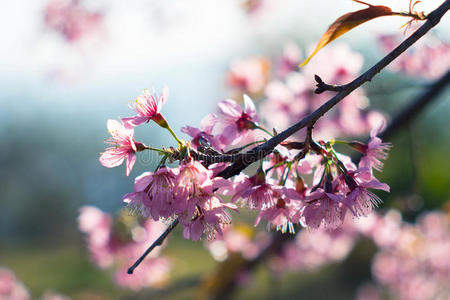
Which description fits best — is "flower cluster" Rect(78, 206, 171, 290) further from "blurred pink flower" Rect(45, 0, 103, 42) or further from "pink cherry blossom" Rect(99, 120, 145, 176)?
"blurred pink flower" Rect(45, 0, 103, 42)

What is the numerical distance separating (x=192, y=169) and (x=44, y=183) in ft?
38.1

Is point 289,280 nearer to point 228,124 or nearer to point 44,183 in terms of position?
point 228,124

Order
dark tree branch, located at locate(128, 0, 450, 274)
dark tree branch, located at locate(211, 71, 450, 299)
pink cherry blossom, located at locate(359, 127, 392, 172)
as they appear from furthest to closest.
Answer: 1. dark tree branch, located at locate(211, 71, 450, 299)
2. pink cherry blossom, located at locate(359, 127, 392, 172)
3. dark tree branch, located at locate(128, 0, 450, 274)

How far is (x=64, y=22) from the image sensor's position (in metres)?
3.55

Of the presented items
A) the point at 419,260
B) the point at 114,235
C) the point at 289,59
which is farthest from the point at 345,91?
the point at 419,260

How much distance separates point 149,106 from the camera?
2.49 feet

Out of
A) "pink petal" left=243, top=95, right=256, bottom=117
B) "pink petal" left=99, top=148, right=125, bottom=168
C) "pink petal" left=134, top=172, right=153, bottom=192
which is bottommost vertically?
"pink petal" left=243, top=95, right=256, bottom=117

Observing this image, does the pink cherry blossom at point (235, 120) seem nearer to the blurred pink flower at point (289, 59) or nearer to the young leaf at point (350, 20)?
the young leaf at point (350, 20)

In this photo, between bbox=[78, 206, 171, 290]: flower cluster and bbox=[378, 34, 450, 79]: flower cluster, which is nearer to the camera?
bbox=[78, 206, 171, 290]: flower cluster

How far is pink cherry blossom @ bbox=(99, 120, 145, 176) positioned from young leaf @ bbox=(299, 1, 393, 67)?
0.36 meters

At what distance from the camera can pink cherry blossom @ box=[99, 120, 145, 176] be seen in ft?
2.37

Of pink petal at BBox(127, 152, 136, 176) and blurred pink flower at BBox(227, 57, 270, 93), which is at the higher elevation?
pink petal at BBox(127, 152, 136, 176)

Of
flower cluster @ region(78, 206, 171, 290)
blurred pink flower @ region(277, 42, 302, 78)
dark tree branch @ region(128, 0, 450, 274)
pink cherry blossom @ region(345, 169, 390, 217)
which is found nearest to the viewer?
dark tree branch @ region(128, 0, 450, 274)

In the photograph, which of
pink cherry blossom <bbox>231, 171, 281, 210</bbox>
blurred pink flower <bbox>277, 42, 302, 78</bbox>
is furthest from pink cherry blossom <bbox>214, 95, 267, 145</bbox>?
blurred pink flower <bbox>277, 42, 302, 78</bbox>
